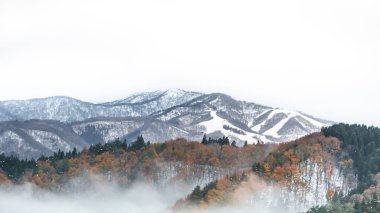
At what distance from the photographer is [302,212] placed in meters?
198

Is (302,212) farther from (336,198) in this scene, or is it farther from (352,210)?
(352,210)

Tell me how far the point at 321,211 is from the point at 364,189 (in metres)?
37.4

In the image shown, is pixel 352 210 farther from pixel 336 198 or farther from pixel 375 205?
pixel 336 198

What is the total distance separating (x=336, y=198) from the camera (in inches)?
7736

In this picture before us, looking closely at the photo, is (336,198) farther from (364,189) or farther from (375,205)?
(375,205)

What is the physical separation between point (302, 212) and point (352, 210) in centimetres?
3927

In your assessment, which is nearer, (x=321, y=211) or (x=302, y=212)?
(x=321, y=211)

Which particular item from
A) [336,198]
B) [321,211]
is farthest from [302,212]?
[321,211]

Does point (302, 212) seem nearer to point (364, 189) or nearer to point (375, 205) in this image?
point (364, 189)

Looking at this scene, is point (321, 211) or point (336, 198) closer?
point (321, 211)

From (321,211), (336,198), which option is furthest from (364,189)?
(321,211)

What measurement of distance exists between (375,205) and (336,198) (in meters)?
36.5

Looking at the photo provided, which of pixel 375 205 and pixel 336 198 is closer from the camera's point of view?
pixel 375 205

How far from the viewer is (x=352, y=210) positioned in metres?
160
